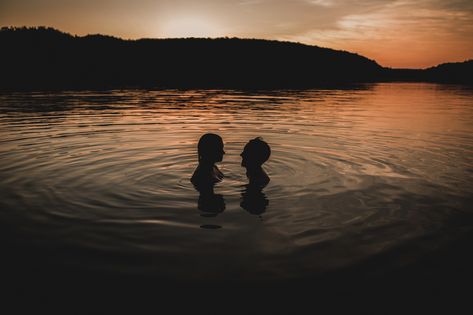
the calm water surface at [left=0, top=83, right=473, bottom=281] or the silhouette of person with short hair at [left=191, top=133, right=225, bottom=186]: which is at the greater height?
the silhouette of person with short hair at [left=191, top=133, right=225, bottom=186]

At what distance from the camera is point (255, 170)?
8.24 m

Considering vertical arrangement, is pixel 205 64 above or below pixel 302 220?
above

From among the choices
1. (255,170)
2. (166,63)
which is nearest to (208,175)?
(255,170)

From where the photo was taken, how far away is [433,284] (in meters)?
4.31

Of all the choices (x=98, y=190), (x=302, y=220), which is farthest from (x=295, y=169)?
(x=98, y=190)

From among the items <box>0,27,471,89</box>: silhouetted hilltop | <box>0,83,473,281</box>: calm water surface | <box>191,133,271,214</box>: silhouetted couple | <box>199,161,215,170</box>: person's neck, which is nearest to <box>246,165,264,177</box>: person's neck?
<box>191,133,271,214</box>: silhouetted couple

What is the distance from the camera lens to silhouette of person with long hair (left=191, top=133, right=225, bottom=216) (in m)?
6.86

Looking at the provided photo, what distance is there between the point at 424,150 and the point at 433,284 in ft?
29.7

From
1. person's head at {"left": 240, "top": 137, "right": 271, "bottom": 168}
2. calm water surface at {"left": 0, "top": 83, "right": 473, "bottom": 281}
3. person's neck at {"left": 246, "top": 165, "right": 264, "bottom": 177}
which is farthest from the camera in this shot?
person's neck at {"left": 246, "top": 165, "right": 264, "bottom": 177}

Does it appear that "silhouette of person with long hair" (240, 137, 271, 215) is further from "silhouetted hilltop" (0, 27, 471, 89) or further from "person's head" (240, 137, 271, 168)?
"silhouetted hilltop" (0, 27, 471, 89)

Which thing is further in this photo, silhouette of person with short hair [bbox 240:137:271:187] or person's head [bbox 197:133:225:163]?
silhouette of person with short hair [bbox 240:137:271:187]

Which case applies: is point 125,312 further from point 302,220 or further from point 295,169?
point 295,169

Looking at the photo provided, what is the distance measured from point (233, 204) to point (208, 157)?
1320mm

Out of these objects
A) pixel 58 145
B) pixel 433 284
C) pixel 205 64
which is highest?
pixel 205 64
